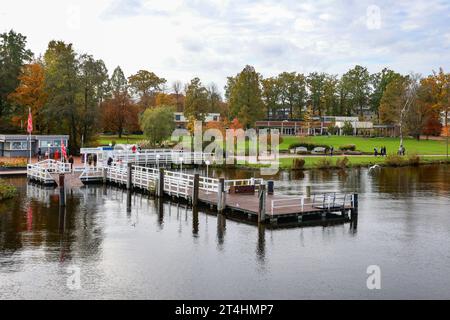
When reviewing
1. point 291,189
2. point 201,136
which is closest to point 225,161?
point 201,136

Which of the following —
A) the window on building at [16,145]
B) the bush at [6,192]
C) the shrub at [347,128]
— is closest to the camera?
the bush at [6,192]

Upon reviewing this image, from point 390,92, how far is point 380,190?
7737 centimetres

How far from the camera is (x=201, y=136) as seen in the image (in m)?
73.2

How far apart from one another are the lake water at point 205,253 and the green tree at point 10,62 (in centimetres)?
4533

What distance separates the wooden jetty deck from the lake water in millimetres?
1153

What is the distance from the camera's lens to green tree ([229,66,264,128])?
94.8m

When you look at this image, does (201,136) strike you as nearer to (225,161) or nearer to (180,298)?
(225,161)

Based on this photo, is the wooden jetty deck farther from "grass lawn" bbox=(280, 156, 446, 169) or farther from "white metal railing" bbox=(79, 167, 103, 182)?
"grass lawn" bbox=(280, 156, 446, 169)

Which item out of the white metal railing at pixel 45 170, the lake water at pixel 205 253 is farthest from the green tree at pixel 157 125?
the lake water at pixel 205 253

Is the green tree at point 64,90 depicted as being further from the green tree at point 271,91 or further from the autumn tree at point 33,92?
the green tree at point 271,91

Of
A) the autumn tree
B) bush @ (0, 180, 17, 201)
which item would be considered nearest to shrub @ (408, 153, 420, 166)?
the autumn tree

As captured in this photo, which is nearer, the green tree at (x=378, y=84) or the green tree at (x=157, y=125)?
the green tree at (x=157, y=125)

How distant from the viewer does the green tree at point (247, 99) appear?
9481 centimetres

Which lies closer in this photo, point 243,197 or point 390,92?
point 243,197
